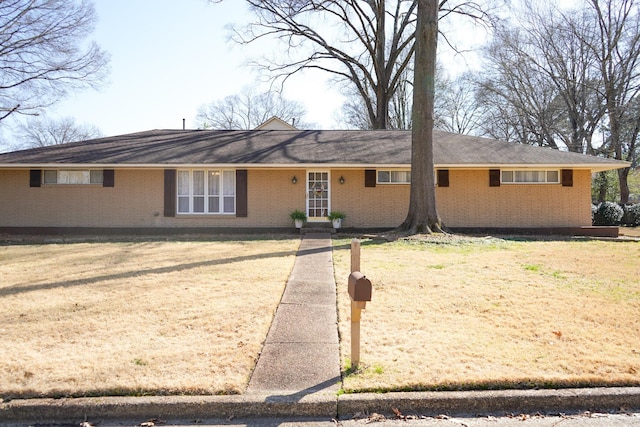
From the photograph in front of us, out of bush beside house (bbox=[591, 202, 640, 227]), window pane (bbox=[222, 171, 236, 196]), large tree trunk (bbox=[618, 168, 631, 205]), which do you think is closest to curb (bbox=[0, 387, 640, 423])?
window pane (bbox=[222, 171, 236, 196])

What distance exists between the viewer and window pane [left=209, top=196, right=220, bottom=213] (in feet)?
48.7

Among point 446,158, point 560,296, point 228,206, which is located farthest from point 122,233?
point 560,296

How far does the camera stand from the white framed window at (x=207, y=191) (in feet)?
48.6

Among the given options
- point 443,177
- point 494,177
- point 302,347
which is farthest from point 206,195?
point 302,347

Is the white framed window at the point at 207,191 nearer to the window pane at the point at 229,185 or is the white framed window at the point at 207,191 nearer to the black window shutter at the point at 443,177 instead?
the window pane at the point at 229,185

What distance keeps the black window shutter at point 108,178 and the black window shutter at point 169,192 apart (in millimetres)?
1837

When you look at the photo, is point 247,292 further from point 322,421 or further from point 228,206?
point 228,206

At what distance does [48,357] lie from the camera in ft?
12.1

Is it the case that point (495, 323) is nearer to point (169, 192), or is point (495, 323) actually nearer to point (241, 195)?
point (241, 195)

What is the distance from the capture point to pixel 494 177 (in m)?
14.7

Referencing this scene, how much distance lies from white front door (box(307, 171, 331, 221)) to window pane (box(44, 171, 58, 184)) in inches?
346

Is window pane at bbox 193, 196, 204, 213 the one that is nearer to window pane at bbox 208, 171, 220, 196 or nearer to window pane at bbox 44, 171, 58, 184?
window pane at bbox 208, 171, 220, 196

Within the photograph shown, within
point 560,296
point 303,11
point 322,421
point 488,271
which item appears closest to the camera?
point 322,421

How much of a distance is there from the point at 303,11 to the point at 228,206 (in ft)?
53.6
